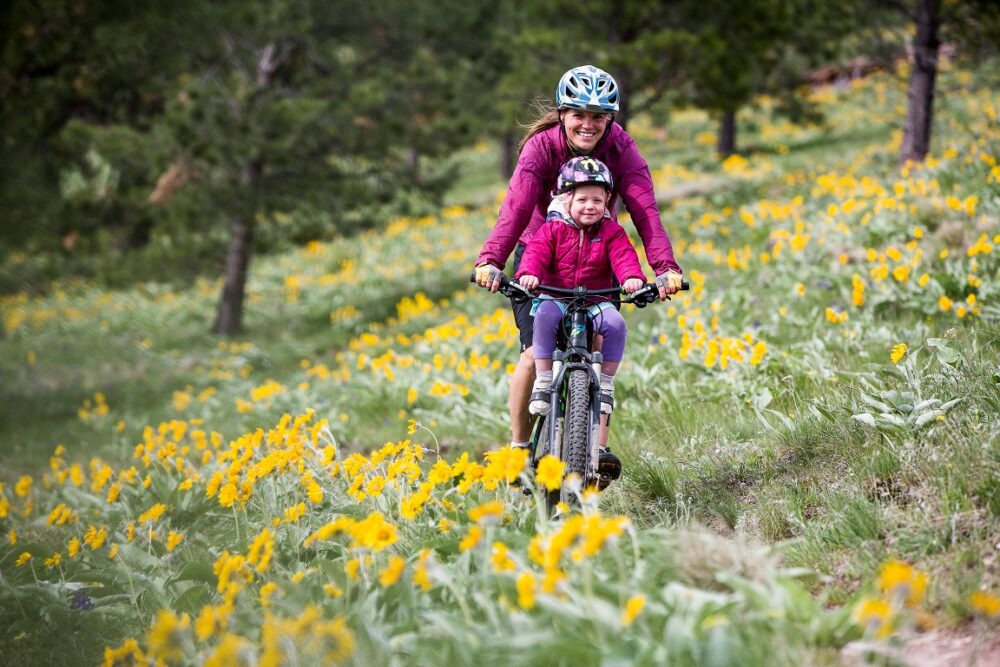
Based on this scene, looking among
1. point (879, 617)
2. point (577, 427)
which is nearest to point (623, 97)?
point (577, 427)

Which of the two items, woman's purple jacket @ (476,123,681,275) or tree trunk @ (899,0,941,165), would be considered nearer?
woman's purple jacket @ (476,123,681,275)

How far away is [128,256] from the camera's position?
13828 millimetres

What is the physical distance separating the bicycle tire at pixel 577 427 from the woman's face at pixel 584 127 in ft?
3.73

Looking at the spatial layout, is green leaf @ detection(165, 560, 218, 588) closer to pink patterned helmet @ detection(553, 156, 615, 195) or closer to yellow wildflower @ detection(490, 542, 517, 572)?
yellow wildflower @ detection(490, 542, 517, 572)

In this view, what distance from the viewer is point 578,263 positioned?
3971 mm

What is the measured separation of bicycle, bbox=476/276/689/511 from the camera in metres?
3.73

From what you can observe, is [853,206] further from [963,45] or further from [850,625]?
[850,625]

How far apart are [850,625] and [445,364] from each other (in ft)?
19.3

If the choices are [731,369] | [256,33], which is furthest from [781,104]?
[731,369]

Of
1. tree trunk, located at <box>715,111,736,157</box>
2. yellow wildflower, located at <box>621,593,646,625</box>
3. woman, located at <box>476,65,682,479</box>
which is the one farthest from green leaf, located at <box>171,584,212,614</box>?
tree trunk, located at <box>715,111,736,157</box>

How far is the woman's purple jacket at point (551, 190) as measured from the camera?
402cm

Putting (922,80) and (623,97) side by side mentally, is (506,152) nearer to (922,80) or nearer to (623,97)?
(623,97)

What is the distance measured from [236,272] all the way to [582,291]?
11.5m

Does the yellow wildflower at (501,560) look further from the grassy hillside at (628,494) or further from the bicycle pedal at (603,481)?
the bicycle pedal at (603,481)
